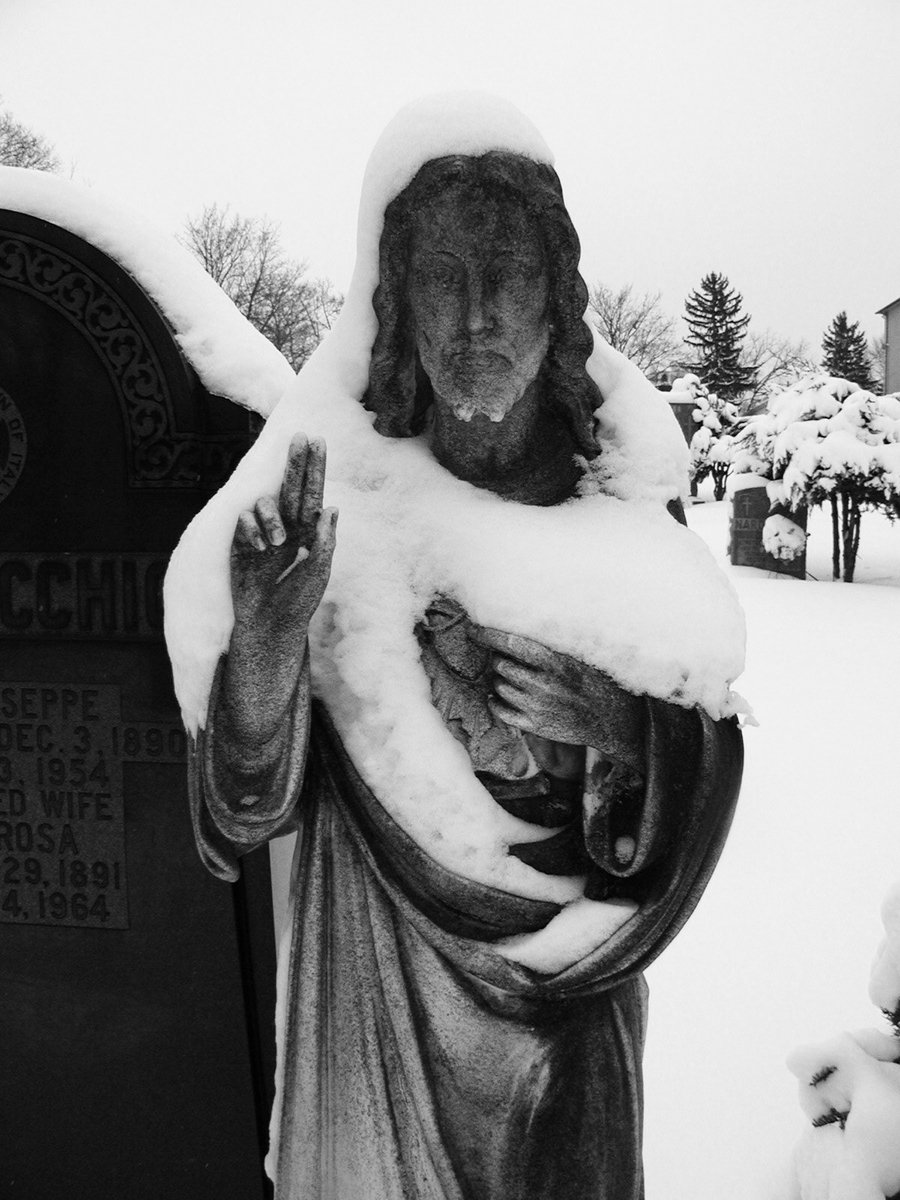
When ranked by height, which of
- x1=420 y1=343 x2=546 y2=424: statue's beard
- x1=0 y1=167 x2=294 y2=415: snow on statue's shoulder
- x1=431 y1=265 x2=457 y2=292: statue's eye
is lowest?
x1=420 y1=343 x2=546 y2=424: statue's beard

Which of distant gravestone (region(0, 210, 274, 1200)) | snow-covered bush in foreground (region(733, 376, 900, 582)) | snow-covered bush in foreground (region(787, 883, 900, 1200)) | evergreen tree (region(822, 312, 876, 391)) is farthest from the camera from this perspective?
evergreen tree (region(822, 312, 876, 391))

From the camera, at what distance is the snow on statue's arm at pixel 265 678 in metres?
1.31

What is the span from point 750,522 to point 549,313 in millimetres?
14027

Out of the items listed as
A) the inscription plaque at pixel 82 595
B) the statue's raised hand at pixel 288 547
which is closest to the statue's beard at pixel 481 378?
the statue's raised hand at pixel 288 547

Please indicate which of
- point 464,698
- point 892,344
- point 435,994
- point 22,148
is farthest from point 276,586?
point 892,344

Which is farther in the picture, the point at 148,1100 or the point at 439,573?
the point at 148,1100

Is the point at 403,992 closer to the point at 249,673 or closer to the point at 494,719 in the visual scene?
the point at 494,719

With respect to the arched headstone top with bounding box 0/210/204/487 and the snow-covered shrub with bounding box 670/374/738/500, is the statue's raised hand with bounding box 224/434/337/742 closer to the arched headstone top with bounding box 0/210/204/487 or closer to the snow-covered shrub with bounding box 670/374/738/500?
the arched headstone top with bounding box 0/210/204/487

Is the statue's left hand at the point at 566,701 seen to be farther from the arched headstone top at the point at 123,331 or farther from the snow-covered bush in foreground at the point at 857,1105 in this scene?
the snow-covered bush in foreground at the point at 857,1105

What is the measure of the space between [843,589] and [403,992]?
12.2 meters

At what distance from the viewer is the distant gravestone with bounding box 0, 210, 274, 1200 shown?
8.29 feet

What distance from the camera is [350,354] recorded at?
158cm


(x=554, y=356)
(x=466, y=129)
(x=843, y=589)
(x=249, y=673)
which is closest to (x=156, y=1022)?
(x=249, y=673)

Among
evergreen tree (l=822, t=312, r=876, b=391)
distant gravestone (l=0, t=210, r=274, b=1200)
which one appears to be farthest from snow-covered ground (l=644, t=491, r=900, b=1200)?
evergreen tree (l=822, t=312, r=876, b=391)
